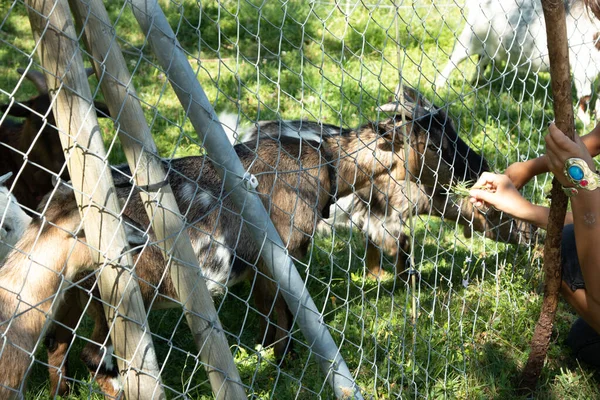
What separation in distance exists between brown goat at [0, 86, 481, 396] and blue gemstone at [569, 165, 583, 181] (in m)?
0.87

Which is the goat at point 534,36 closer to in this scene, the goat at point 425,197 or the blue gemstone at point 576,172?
the goat at point 425,197

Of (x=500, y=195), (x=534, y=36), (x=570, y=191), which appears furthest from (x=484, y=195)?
(x=534, y=36)

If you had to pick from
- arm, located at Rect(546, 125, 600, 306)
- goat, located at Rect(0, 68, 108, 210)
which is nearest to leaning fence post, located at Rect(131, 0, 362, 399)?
arm, located at Rect(546, 125, 600, 306)

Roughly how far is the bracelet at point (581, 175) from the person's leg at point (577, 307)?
Result: 65 centimetres

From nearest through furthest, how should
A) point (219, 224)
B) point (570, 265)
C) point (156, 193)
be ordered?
point (156, 193) → point (570, 265) → point (219, 224)

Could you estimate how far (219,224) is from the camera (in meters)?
4.09

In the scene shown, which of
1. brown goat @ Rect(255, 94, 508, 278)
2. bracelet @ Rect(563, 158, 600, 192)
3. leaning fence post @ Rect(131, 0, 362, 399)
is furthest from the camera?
brown goat @ Rect(255, 94, 508, 278)

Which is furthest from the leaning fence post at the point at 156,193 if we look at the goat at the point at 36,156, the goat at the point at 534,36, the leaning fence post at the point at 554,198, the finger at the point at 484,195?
the goat at the point at 534,36

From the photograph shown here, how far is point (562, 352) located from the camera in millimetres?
3836

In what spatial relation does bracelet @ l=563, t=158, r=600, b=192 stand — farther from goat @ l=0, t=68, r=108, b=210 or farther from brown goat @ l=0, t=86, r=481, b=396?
goat @ l=0, t=68, r=108, b=210

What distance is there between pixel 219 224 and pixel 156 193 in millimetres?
1824

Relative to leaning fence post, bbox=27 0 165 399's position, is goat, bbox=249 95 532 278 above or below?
above

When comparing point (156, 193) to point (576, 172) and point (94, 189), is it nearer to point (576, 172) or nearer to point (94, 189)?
point (94, 189)

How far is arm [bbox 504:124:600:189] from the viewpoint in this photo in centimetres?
326
